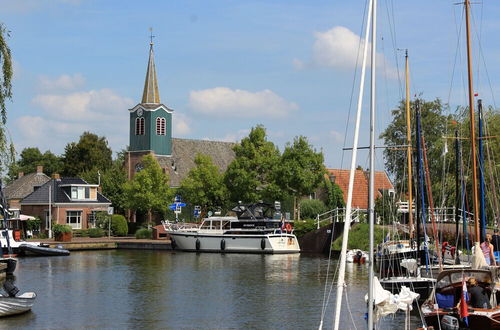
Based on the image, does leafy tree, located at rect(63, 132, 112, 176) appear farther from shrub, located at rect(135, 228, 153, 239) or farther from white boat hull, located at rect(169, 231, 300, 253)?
white boat hull, located at rect(169, 231, 300, 253)

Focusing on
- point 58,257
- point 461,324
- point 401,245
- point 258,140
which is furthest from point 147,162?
point 461,324

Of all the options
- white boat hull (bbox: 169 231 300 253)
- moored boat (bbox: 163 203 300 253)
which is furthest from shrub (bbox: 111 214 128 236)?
white boat hull (bbox: 169 231 300 253)

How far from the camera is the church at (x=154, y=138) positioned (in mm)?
94938

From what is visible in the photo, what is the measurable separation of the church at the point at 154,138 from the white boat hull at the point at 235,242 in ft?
85.2

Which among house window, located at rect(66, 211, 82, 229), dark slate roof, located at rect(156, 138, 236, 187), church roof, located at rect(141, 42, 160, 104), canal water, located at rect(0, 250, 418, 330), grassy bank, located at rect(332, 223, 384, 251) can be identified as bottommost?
canal water, located at rect(0, 250, 418, 330)

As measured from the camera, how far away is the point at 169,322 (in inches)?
1217

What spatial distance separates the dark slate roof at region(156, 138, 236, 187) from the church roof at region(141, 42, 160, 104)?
5.69 m

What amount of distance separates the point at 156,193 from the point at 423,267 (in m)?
51.4

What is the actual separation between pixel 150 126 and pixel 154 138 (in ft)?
4.99

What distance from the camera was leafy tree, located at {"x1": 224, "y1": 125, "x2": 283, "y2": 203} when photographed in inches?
3125

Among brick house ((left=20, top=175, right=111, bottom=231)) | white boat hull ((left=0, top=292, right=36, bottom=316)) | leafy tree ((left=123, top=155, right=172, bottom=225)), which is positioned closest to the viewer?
white boat hull ((left=0, top=292, right=36, bottom=316))

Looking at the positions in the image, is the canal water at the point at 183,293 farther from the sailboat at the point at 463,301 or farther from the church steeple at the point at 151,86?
the church steeple at the point at 151,86

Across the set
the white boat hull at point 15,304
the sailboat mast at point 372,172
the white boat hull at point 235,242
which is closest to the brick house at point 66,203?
the white boat hull at point 235,242

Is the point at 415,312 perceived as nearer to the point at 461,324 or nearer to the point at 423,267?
the point at 423,267
